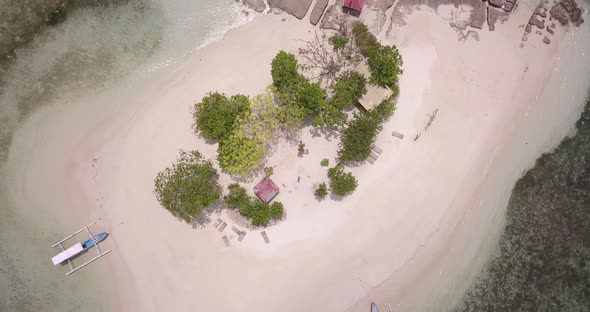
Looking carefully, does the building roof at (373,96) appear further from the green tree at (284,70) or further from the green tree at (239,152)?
the green tree at (239,152)

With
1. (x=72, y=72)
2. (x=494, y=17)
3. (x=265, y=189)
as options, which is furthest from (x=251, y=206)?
(x=494, y=17)

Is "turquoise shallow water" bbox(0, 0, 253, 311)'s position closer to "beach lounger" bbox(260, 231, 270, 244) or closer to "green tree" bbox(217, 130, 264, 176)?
"green tree" bbox(217, 130, 264, 176)

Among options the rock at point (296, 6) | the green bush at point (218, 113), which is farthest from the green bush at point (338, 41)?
the green bush at point (218, 113)

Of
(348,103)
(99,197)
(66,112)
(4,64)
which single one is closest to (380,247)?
(348,103)

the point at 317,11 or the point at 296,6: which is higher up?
the point at 296,6

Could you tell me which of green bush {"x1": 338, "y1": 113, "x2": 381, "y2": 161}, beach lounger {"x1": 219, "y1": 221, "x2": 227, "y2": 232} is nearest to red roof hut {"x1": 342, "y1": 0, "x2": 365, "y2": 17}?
green bush {"x1": 338, "y1": 113, "x2": 381, "y2": 161}

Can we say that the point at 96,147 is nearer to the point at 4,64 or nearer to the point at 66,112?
the point at 66,112

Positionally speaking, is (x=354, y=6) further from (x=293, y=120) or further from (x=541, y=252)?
(x=541, y=252)
